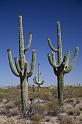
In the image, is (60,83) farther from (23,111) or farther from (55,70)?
(23,111)

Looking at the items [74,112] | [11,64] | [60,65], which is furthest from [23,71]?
[74,112]

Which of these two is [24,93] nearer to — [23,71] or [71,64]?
[23,71]

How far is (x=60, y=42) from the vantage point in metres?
14.4

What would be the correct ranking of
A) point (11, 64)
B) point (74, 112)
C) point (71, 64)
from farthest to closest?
1. point (71, 64)
2. point (74, 112)
3. point (11, 64)

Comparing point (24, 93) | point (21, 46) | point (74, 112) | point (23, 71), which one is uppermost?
point (21, 46)

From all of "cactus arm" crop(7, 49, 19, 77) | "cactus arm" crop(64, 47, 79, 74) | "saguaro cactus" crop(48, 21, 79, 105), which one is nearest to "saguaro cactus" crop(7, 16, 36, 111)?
"cactus arm" crop(7, 49, 19, 77)

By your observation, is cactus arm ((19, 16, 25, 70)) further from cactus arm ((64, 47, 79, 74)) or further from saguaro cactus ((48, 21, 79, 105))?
cactus arm ((64, 47, 79, 74))

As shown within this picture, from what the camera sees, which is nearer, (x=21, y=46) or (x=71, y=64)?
(x=21, y=46)

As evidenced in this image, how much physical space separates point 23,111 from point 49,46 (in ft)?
11.2

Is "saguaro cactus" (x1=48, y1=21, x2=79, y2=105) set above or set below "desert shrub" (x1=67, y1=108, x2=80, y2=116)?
above

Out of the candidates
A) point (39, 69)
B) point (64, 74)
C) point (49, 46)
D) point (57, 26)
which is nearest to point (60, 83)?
point (64, 74)

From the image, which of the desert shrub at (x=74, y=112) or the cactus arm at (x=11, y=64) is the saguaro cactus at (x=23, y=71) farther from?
the desert shrub at (x=74, y=112)

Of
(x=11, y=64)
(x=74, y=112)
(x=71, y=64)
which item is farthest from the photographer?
(x=71, y=64)

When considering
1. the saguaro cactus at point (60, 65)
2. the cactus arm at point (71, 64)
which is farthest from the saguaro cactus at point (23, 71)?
the cactus arm at point (71, 64)
